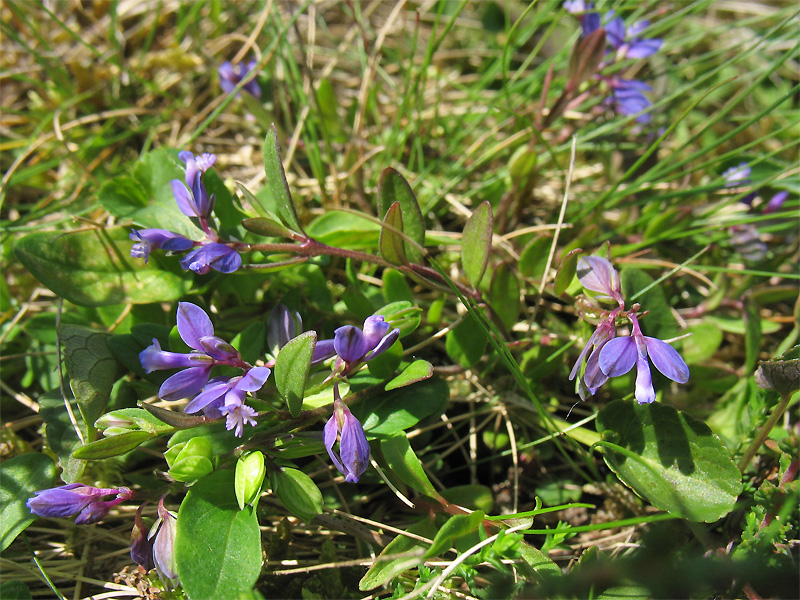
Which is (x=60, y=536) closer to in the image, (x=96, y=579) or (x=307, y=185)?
(x=96, y=579)

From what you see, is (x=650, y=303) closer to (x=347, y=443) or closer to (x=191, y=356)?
(x=347, y=443)

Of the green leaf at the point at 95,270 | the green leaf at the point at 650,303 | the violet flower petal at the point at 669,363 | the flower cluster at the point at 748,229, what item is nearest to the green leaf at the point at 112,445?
the green leaf at the point at 95,270

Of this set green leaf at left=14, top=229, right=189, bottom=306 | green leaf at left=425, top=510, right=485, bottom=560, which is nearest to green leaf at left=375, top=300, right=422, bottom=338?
green leaf at left=425, top=510, right=485, bottom=560

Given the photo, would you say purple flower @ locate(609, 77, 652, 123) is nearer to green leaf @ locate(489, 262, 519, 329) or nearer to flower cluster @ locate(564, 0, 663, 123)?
flower cluster @ locate(564, 0, 663, 123)

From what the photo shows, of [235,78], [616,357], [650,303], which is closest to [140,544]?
[616,357]

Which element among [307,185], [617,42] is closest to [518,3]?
[617,42]

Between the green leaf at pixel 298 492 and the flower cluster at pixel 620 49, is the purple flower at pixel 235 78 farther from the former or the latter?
the green leaf at pixel 298 492
